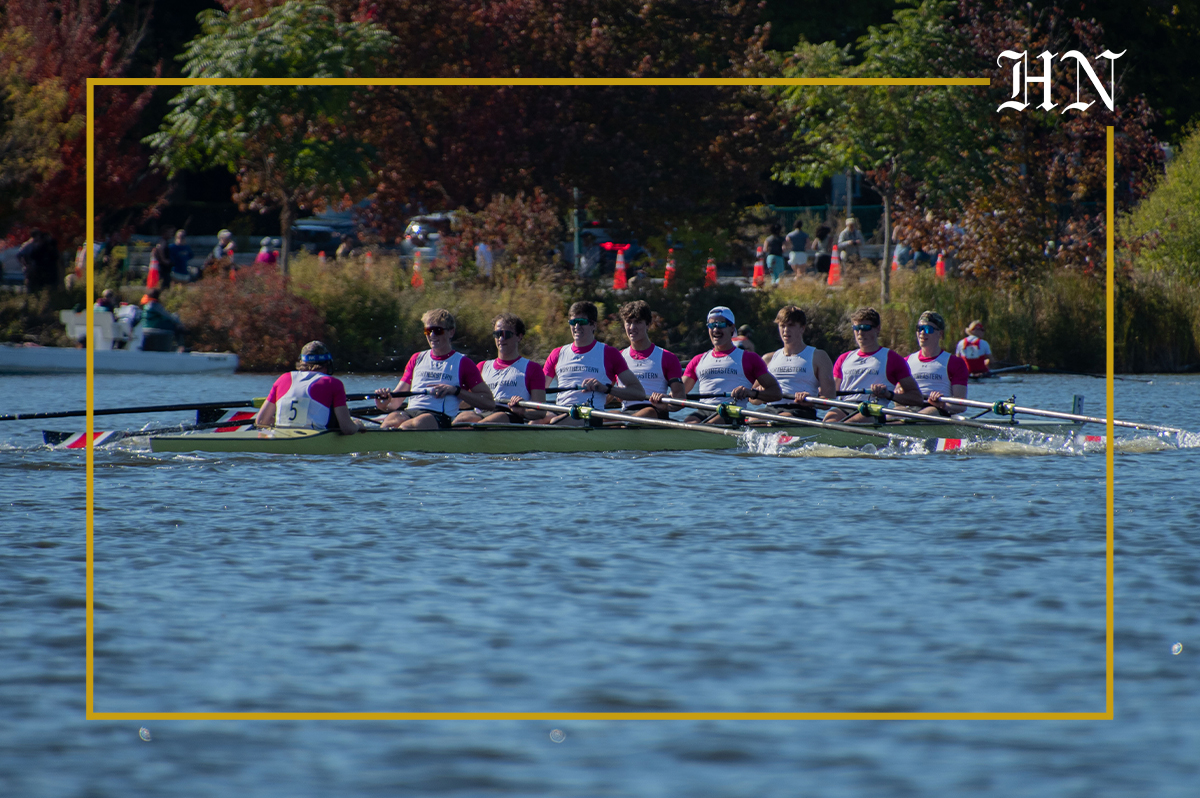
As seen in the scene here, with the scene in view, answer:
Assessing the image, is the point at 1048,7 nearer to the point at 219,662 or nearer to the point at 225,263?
the point at 225,263

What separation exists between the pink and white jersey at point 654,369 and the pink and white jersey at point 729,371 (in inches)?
10.8

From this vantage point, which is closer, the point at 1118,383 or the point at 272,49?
the point at 1118,383

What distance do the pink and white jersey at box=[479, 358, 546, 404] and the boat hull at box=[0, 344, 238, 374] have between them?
37.8 ft

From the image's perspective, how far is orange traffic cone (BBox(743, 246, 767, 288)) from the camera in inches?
1167

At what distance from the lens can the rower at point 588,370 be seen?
14375mm

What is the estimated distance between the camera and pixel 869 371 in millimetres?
14797

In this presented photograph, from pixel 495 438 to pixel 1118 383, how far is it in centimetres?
1276

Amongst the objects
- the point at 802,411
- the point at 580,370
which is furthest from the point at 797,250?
the point at 580,370

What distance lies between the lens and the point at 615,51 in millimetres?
29500

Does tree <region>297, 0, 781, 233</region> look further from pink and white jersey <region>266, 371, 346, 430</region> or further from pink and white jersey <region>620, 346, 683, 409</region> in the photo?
pink and white jersey <region>266, 371, 346, 430</region>

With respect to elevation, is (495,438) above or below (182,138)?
below

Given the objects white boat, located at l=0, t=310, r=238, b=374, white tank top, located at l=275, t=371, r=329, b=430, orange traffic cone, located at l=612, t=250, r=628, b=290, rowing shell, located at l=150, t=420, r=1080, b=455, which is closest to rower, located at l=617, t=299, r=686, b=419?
rowing shell, located at l=150, t=420, r=1080, b=455

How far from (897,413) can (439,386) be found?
3.88m

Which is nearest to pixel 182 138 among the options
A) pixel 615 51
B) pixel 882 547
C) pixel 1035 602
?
pixel 615 51
